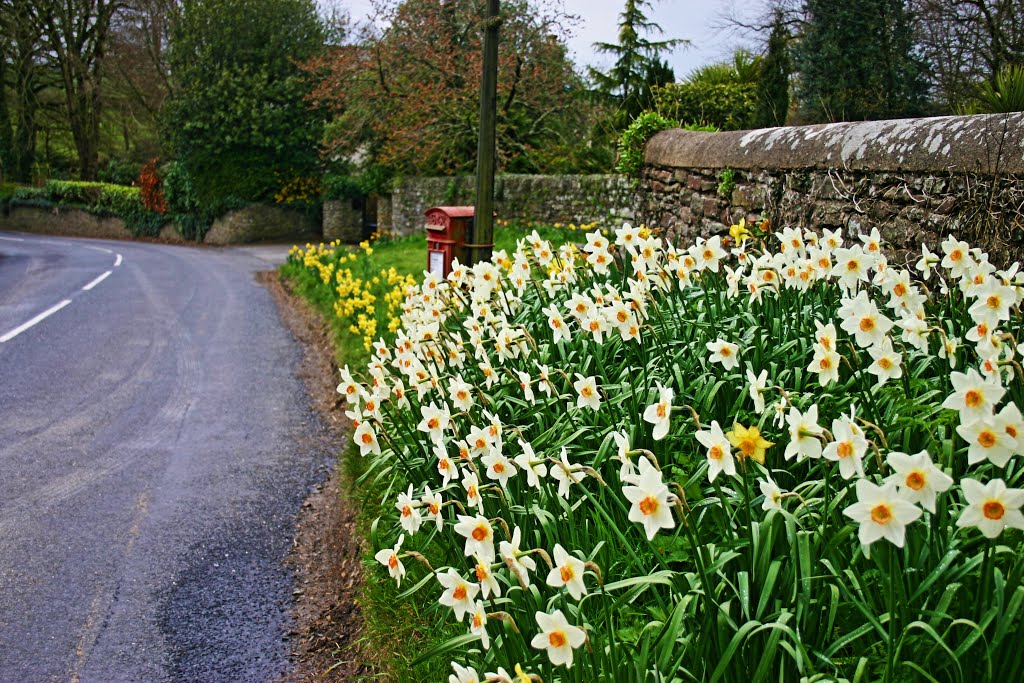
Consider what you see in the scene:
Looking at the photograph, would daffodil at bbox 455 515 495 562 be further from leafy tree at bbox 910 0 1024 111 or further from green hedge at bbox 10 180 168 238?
green hedge at bbox 10 180 168 238

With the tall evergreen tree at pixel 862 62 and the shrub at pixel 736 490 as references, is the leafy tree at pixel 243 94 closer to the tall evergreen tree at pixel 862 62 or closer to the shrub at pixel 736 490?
the tall evergreen tree at pixel 862 62

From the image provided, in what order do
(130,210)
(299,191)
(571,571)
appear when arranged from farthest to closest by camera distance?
(130,210) → (299,191) → (571,571)

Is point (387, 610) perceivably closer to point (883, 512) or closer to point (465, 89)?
point (883, 512)

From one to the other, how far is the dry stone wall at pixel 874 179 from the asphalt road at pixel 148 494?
3.83 metres

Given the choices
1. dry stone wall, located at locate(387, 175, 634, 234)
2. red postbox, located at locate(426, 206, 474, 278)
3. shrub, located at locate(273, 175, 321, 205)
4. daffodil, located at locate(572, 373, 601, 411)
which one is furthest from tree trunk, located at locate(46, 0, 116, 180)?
daffodil, located at locate(572, 373, 601, 411)

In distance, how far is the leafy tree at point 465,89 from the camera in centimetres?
1838

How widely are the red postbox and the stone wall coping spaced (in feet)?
7.15

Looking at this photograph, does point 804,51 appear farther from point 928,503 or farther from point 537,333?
point 928,503

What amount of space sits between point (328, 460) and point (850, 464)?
15.3 feet

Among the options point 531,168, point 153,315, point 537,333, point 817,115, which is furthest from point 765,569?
→ point 531,168

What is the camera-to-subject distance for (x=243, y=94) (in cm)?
2836

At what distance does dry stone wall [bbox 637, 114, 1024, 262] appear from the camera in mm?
4691

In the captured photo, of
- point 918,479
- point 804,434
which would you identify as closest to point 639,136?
point 804,434

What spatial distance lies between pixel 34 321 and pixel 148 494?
7.08m
